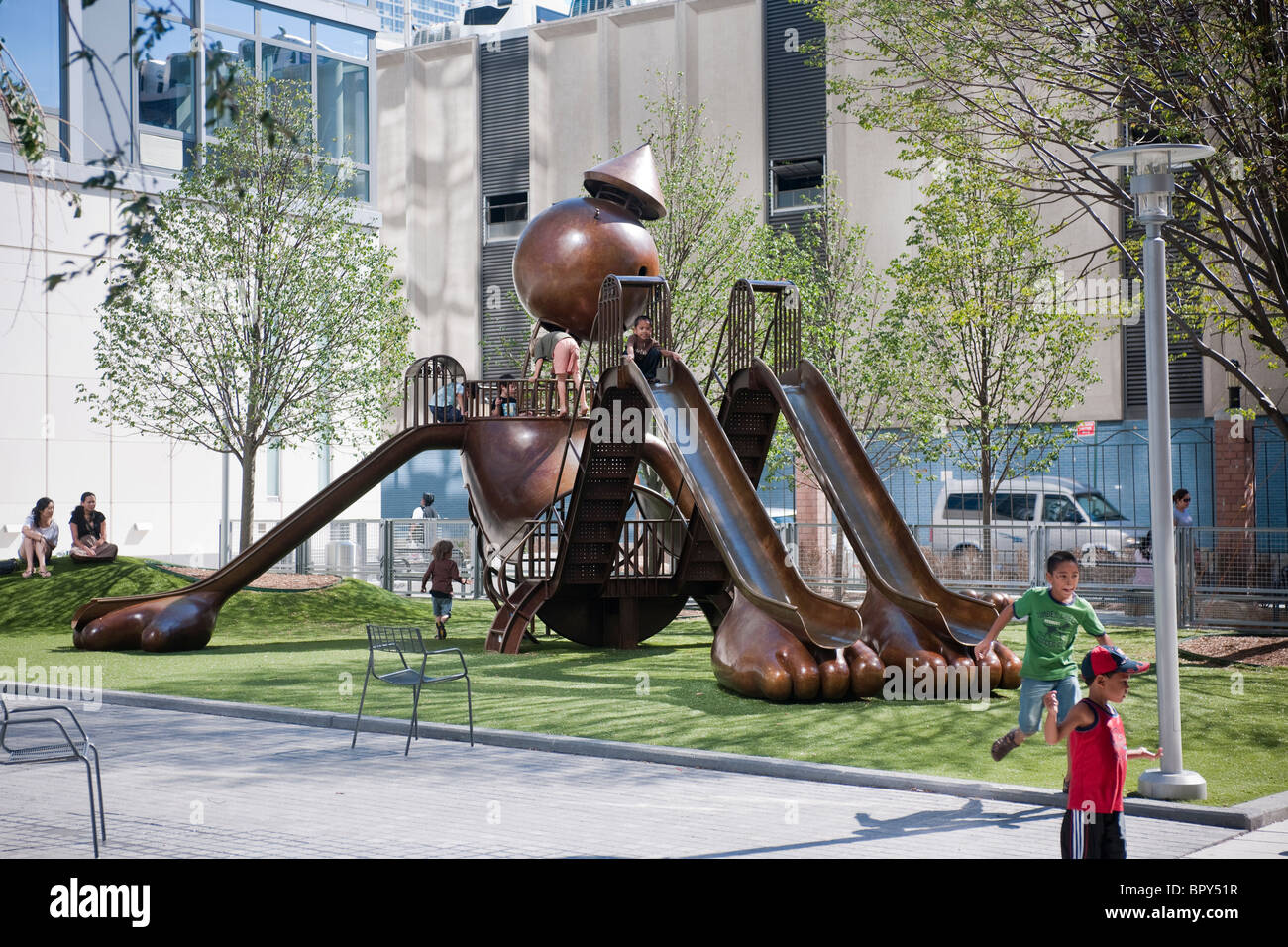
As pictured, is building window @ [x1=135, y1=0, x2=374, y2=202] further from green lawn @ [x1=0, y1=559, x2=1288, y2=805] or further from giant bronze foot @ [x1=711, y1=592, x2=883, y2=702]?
giant bronze foot @ [x1=711, y1=592, x2=883, y2=702]

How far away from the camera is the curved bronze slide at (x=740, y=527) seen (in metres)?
12.7

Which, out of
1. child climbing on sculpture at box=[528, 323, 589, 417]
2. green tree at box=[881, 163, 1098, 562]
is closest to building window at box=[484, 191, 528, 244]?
green tree at box=[881, 163, 1098, 562]

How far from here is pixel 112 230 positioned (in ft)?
86.6

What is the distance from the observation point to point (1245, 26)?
14625 mm

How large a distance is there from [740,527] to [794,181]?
25009 mm

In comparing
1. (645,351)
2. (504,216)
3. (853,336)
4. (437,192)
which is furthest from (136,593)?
(437,192)

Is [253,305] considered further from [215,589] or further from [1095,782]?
[1095,782]

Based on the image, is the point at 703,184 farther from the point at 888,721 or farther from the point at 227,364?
the point at 888,721

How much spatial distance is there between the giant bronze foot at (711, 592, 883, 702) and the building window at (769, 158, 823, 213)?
24.8 m

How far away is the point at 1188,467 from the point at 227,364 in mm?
19381

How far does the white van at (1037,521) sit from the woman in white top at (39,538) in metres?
13.9

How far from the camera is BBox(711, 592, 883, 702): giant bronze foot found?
492 inches

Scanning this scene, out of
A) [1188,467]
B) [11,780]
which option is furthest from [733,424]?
[1188,467]

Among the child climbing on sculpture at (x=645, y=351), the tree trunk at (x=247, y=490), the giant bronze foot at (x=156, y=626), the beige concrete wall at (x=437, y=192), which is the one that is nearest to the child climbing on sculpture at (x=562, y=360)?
the child climbing on sculpture at (x=645, y=351)
